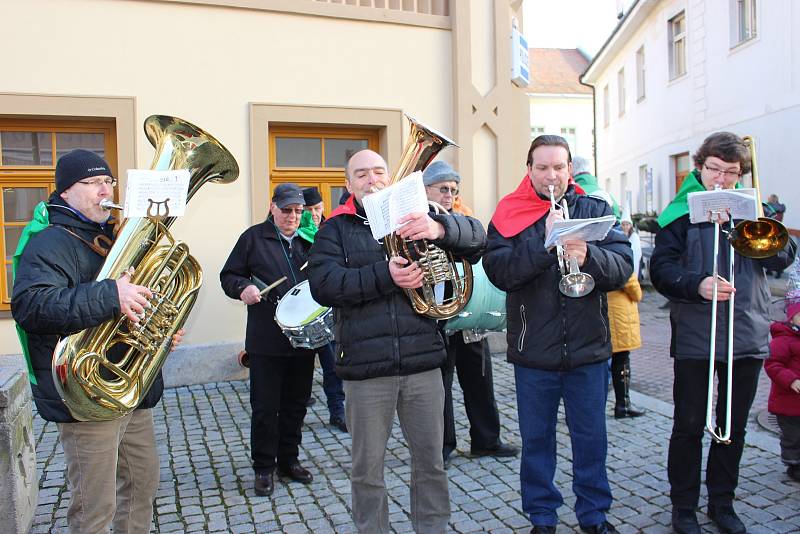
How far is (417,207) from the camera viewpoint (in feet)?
9.47

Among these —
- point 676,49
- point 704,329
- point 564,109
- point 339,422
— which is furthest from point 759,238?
point 564,109

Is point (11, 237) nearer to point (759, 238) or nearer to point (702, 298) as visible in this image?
point (702, 298)

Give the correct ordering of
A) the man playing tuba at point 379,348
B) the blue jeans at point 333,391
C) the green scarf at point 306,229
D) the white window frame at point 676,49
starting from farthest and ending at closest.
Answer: the white window frame at point 676,49
the blue jeans at point 333,391
the green scarf at point 306,229
the man playing tuba at point 379,348

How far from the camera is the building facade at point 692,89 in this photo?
14719 millimetres

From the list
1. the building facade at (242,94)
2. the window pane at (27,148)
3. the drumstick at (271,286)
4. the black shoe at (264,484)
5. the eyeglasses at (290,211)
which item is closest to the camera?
the black shoe at (264,484)

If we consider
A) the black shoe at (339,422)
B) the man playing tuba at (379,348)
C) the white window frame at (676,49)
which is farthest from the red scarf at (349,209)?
the white window frame at (676,49)

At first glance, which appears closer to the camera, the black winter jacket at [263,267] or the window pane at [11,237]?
the black winter jacket at [263,267]

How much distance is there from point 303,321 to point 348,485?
1.15 metres

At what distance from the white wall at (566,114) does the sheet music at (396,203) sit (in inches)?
1427

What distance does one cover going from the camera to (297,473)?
4.54 meters

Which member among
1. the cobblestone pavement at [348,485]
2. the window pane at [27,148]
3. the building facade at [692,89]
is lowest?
the cobblestone pavement at [348,485]

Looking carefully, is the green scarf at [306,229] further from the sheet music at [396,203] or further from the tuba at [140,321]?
the sheet music at [396,203]

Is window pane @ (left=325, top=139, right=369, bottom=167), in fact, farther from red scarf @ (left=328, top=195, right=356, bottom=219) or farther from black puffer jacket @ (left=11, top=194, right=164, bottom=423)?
black puffer jacket @ (left=11, top=194, right=164, bottom=423)

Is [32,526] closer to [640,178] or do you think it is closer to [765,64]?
[765,64]
